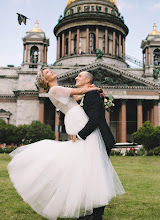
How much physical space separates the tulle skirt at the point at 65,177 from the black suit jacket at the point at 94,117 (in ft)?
0.35

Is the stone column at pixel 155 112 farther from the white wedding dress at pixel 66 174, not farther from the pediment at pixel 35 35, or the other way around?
the white wedding dress at pixel 66 174

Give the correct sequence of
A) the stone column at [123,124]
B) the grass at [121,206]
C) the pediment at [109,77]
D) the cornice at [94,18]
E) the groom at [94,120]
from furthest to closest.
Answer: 1. the cornice at [94,18]
2. the pediment at [109,77]
3. the stone column at [123,124]
4. the grass at [121,206]
5. the groom at [94,120]

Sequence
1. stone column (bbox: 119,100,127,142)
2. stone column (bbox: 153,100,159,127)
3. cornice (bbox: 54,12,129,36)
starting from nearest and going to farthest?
stone column (bbox: 119,100,127,142) < stone column (bbox: 153,100,159,127) < cornice (bbox: 54,12,129,36)

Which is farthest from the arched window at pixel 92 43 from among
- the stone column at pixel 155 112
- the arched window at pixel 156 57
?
the stone column at pixel 155 112

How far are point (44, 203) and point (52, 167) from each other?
0.55 meters

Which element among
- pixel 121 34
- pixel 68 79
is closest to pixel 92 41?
pixel 121 34

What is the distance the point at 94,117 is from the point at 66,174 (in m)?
0.99

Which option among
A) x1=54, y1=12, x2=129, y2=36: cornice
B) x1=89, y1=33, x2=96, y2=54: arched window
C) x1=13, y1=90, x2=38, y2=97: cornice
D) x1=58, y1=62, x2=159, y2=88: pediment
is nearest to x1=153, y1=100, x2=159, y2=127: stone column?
x1=58, y1=62, x2=159, y2=88: pediment

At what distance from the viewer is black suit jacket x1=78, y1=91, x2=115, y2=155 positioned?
454cm

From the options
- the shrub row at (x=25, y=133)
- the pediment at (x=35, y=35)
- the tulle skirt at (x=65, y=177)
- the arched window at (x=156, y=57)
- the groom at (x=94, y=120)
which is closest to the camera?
the tulle skirt at (x=65, y=177)

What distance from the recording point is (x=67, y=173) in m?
4.35

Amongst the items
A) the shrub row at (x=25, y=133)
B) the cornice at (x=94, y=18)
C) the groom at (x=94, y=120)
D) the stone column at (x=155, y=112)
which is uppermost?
the cornice at (x=94, y=18)

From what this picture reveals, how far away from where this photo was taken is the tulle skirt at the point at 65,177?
420cm

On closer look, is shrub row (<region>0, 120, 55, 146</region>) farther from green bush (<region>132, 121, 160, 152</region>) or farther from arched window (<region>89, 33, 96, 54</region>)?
arched window (<region>89, 33, 96, 54</region>)
